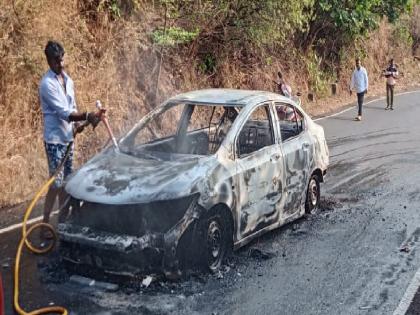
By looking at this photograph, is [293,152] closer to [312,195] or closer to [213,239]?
[312,195]

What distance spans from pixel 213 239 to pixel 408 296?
189 cm

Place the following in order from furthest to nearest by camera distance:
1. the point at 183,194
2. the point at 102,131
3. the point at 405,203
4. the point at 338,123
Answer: the point at 338,123 < the point at 102,131 < the point at 405,203 < the point at 183,194

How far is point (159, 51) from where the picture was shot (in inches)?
583

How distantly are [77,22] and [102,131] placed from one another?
93.8 inches

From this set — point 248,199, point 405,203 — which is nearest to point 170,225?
point 248,199

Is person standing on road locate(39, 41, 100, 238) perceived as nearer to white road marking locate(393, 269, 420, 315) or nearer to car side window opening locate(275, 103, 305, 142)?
car side window opening locate(275, 103, 305, 142)

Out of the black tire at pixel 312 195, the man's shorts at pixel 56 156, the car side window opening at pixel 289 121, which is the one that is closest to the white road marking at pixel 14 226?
the man's shorts at pixel 56 156

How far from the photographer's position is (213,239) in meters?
6.11

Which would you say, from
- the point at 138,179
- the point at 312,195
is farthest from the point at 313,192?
the point at 138,179

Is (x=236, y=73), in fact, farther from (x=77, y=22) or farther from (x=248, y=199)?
(x=248, y=199)

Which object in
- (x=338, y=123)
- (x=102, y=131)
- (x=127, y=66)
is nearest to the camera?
(x=102, y=131)

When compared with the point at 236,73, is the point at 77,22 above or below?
above

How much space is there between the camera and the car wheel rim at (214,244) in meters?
6.06

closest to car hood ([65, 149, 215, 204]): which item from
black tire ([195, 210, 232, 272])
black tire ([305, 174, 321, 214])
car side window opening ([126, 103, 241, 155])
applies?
black tire ([195, 210, 232, 272])
